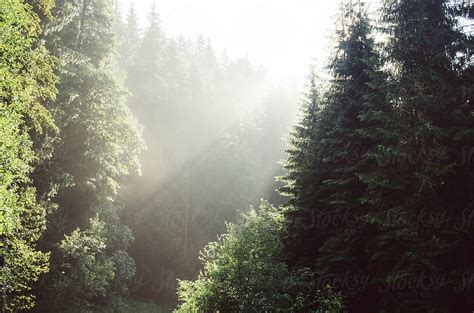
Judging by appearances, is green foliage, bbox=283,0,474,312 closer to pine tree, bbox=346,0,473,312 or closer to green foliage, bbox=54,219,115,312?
pine tree, bbox=346,0,473,312

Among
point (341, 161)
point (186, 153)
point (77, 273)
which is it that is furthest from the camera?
point (186, 153)

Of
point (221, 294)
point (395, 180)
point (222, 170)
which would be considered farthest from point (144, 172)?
point (395, 180)

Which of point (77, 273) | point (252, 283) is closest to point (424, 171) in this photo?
point (252, 283)

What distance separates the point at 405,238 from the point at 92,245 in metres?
14.6

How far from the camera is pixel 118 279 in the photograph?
864 inches

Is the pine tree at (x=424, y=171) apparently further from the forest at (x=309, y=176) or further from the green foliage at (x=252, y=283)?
the green foliage at (x=252, y=283)

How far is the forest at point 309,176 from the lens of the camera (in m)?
10.7

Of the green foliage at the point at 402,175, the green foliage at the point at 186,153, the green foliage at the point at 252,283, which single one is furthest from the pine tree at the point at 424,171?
the green foliage at the point at 186,153

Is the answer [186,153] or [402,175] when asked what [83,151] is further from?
[186,153]

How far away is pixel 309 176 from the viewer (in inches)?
665

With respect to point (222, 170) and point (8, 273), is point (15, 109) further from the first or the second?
point (222, 170)

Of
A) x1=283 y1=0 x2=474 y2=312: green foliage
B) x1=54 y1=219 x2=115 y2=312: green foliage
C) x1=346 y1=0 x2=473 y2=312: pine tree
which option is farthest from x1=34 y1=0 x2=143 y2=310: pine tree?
x1=346 y1=0 x2=473 y2=312: pine tree

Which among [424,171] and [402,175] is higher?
[402,175]

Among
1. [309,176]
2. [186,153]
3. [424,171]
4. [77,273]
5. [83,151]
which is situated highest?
[186,153]
